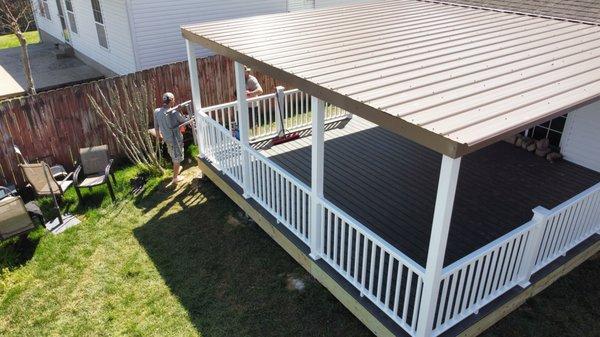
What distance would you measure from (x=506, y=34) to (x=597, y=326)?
4085 mm

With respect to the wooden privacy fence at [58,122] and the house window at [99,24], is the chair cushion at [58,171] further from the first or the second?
the house window at [99,24]

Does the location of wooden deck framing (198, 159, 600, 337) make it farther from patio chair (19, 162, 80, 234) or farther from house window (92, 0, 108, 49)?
house window (92, 0, 108, 49)

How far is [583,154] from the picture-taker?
25.0 ft

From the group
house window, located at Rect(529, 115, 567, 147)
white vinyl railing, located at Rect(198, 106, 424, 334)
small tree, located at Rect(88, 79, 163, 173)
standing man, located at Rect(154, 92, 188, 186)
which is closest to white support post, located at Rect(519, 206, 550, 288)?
white vinyl railing, located at Rect(198, 106, 424, 334)

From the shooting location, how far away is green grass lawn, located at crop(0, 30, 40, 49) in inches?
840

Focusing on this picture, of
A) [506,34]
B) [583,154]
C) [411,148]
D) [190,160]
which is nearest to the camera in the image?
[506,34]

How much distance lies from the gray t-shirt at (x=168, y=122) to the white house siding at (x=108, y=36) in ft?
17.0

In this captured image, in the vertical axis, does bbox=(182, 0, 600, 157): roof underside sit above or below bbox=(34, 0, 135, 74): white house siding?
above

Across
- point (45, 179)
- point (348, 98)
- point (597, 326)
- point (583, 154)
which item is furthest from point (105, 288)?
point (583, 154)

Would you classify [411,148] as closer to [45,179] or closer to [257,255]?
[257,255]

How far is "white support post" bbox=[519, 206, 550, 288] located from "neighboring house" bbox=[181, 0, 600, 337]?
0.02 meters

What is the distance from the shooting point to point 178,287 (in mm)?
6055

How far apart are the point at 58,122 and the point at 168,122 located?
2480mm

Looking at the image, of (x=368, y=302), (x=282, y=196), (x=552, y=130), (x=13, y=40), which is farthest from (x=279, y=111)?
(x=13, y=40)
